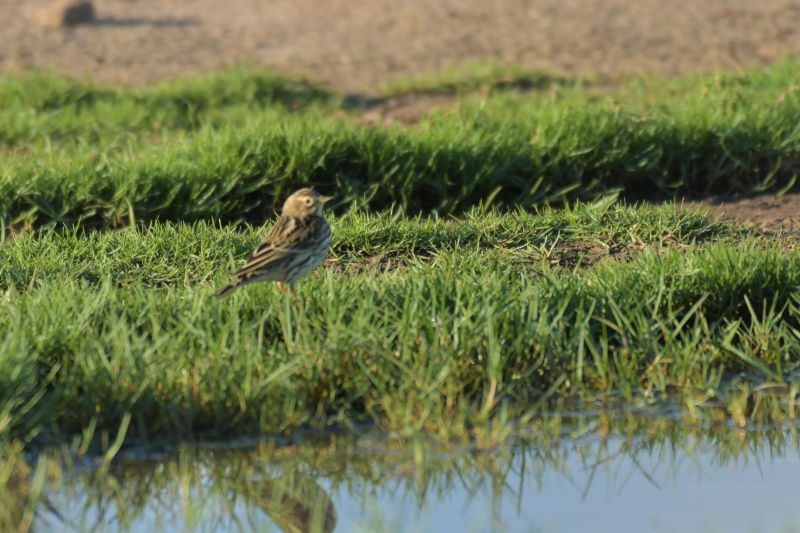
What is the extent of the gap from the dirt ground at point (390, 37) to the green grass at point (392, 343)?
21.2 ft

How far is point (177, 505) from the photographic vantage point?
4445 millimetres

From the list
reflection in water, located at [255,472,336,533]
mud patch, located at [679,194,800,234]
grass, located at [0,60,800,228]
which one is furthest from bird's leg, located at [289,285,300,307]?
mud patch, located at [679,194,800,234]

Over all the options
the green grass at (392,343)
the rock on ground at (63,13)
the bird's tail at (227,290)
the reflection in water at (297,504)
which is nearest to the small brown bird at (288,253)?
the bird's tail at (227,290)

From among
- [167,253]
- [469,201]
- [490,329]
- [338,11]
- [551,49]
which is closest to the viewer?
[490,329]

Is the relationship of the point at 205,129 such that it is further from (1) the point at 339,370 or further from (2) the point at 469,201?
(1) the point at 339,370

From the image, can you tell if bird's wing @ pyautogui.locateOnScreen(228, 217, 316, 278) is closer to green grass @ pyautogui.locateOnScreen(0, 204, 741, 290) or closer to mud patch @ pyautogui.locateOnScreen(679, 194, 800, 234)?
green grass @ pyautogui.locateOnScreen(0, 204, 741, 290)

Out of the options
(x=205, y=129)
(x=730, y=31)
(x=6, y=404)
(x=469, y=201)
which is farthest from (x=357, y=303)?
(x=730, y=31)

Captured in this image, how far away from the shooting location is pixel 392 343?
564cm

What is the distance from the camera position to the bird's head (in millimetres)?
6797

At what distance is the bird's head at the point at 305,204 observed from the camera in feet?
22.3

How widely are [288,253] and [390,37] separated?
8.31 meters

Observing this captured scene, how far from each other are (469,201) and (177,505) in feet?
15.1

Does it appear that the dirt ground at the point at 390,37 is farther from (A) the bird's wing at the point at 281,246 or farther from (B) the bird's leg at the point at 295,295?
(B) the bird's leg at the point at 295,295

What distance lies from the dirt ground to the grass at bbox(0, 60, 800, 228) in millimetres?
3394
